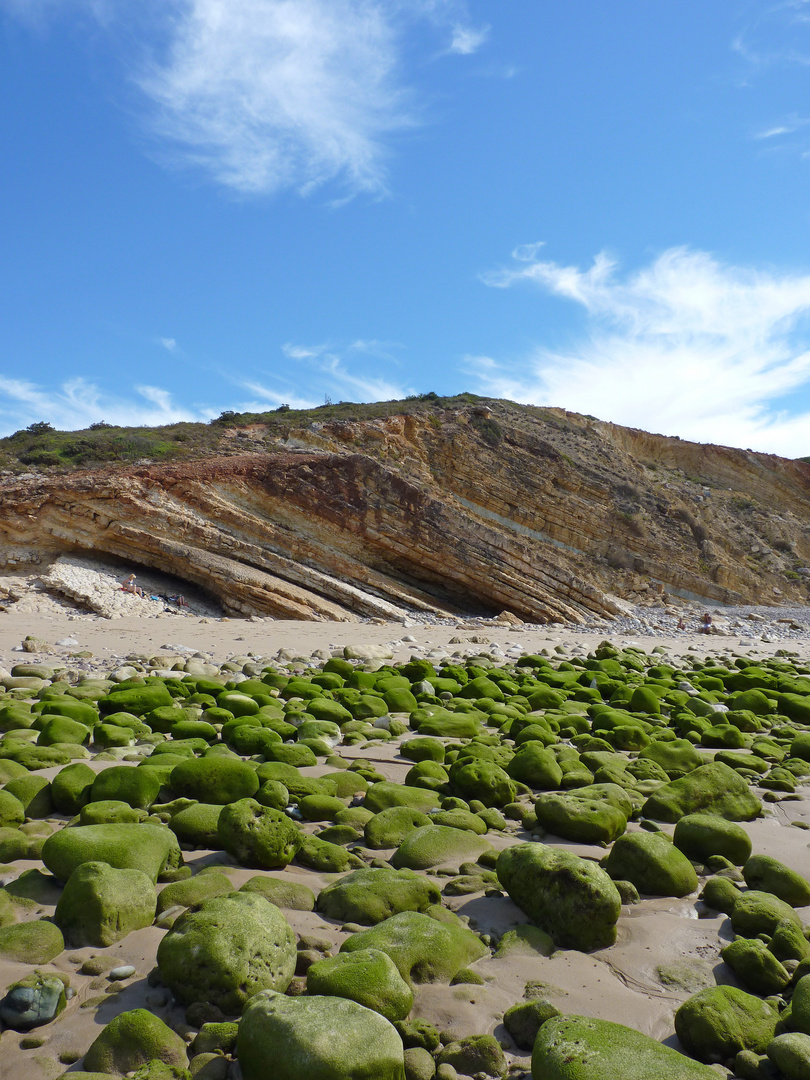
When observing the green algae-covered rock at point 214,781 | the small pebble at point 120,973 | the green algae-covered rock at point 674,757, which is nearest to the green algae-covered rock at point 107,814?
the green algae-covered rock at point 214,781

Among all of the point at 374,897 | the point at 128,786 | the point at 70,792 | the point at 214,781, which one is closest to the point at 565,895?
the point at 374,897

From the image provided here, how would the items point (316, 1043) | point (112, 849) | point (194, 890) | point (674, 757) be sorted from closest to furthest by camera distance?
point (316, 1043)
point (194, 890)
point (112, 849)
point (674, 757)

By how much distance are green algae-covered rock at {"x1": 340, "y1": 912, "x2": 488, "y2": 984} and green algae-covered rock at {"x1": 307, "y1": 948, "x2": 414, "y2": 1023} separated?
0.55 ft

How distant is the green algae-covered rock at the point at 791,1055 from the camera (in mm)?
2322

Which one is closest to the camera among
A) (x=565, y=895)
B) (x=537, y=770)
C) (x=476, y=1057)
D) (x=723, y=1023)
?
(x=476, y=1057)

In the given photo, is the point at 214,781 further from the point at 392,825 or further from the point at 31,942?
the point at 31,942

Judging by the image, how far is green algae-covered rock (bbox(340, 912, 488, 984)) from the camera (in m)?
2.90

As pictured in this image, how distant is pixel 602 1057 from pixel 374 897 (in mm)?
1392

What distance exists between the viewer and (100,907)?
3.10 metres

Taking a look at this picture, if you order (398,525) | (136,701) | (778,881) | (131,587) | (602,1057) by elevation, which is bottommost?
(136,701)

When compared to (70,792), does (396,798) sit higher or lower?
higher

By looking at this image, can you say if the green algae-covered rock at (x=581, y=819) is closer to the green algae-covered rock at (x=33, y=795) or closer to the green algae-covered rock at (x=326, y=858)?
the green algae-covered rock at (x=326, y=858)

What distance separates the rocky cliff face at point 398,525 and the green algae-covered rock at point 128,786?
45.9 ft

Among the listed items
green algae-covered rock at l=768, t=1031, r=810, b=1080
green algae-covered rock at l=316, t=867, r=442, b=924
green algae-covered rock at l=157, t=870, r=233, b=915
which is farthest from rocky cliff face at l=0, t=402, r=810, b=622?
green algae-covered rock at l=768, t=1031, r=810, b=1080
